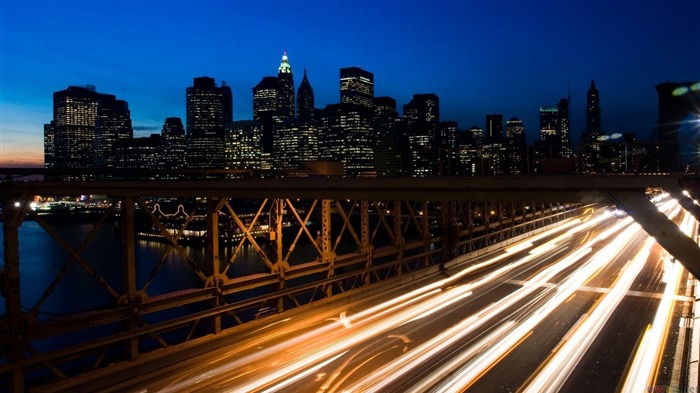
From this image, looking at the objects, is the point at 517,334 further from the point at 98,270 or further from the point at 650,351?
the point at 98,270

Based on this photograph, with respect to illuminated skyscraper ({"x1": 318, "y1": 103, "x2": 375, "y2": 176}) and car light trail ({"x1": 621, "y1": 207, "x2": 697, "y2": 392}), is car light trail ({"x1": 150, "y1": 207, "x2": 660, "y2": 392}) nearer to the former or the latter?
car light trail ({"x1": 621, "y1": 207, "x2": 697, "y2": 392})

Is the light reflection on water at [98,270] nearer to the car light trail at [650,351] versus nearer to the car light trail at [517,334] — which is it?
the car light trail at [517,334]

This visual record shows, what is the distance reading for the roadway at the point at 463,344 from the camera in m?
8.38

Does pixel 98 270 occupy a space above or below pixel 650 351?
below

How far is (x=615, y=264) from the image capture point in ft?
70.7

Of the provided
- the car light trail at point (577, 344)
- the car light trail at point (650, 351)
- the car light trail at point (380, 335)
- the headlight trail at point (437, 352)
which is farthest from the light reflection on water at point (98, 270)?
the car light trail at point (650, 351)

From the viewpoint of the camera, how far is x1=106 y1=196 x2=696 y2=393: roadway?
8375 millimetres

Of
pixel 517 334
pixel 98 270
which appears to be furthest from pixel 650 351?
pixel 98 270

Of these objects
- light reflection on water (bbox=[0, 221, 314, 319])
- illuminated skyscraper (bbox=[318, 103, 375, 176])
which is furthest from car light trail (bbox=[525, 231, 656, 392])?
illuminated skyscraper (bbox=[318, 103, 375, 176])

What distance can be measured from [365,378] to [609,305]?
357 inches

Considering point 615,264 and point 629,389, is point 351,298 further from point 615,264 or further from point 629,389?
point 615,264

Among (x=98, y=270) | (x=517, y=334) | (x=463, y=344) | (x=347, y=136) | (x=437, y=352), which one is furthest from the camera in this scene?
(x=347, y=136)

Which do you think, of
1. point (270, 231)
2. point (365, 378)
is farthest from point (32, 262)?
point (365, 378)

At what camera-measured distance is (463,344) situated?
10.4m
